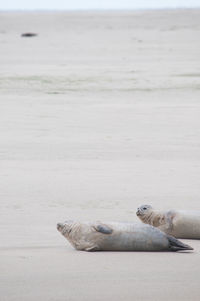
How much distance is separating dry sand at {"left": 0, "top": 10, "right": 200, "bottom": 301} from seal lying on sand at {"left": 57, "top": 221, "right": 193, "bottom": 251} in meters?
0.06

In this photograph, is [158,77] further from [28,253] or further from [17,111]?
[28,253]

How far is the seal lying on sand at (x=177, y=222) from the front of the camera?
576 cm

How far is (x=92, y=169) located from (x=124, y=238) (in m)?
3.43

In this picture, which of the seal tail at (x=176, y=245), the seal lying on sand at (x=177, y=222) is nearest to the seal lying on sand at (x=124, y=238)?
the seal tail at (x=176, y=245)

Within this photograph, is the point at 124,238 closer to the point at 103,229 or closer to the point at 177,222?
the point at 103,229

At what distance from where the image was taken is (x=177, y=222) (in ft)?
18.9

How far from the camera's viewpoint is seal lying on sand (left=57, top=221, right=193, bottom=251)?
5301 mm

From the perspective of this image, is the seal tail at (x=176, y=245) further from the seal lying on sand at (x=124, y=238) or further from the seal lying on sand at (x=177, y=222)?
the seal lying on sand at (x=177, y=222)

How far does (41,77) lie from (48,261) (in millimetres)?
12625

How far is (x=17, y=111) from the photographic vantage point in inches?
498

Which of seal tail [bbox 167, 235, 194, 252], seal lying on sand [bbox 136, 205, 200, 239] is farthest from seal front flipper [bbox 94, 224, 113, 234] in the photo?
seal lying on sand [bbox 136, 205, 200, 239]

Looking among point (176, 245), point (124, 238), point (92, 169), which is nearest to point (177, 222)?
point (176, 245)

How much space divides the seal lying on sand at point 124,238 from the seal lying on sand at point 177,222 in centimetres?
41

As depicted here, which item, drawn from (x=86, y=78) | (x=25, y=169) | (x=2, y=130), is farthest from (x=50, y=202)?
(x=86, y=78)
